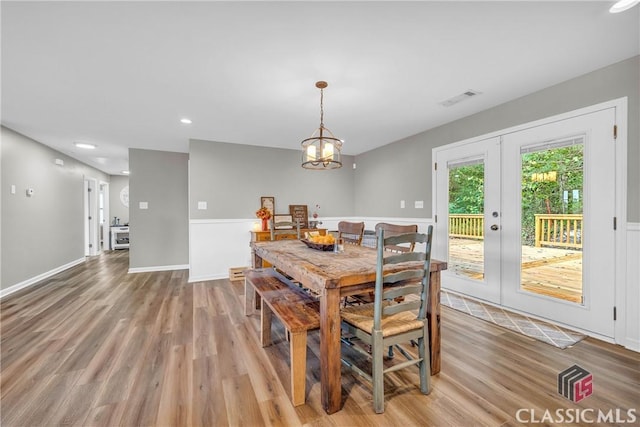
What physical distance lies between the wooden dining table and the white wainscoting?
8.23ft

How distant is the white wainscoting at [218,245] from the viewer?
4363 millimetres

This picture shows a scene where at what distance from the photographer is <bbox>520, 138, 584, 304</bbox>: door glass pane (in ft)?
8.13

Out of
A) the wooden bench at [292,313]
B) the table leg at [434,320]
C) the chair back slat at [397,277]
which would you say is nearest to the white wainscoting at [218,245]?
the wooden bench at [292,313]

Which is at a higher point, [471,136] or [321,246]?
[471,136]

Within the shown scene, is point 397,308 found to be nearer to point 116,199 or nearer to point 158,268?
point 158,268

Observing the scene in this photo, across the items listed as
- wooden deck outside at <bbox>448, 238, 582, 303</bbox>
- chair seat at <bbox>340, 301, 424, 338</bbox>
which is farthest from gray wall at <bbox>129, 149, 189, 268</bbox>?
wooden deck outside at <bbox>448, 238, 582, 303</bbox>

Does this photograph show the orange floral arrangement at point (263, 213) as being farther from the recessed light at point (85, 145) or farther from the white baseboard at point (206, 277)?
the recessed light at point (85, 145)

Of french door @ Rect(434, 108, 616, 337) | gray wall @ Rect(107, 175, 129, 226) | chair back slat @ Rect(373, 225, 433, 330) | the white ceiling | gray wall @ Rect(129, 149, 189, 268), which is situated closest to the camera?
chair back slat @ Rect(373, 225, 433, 330)

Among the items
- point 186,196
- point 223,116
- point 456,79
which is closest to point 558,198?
point 456,79

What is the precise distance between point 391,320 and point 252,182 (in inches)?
148

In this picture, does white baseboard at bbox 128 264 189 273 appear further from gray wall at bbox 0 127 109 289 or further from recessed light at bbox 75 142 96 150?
recessed light at bbox 75 142 96 150

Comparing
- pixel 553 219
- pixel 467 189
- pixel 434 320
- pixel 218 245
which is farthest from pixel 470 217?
pixel 218 245

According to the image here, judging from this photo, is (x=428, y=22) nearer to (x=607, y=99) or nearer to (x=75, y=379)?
(x=607, y=99)

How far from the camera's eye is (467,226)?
341cm
